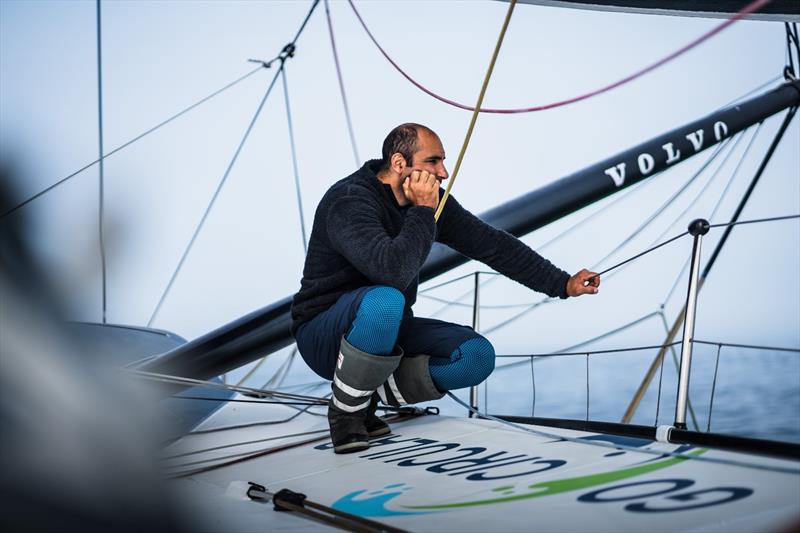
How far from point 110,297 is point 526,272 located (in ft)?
4.10

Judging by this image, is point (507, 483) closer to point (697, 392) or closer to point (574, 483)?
point (574, 483)

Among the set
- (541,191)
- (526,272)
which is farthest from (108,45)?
(526,272)

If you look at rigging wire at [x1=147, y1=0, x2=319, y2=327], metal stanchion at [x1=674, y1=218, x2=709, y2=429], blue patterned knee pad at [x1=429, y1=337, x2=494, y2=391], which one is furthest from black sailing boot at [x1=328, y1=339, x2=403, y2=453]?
rigging wire at [x1=147, y1=0, x2=319, y2=327]

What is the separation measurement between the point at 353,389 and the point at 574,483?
Result: 0.45 m

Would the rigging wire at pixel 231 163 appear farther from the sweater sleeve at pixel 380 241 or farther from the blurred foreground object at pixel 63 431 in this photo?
the blurred foreground object at pixel 63 431

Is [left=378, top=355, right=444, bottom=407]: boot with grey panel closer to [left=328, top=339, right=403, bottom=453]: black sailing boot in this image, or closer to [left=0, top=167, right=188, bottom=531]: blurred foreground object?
[left=328, top=339, right=403, bottom=453]: black sailing boot

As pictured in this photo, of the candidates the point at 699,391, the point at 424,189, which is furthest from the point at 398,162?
the point at 699,391

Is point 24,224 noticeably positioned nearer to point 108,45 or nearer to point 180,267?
point 108,45

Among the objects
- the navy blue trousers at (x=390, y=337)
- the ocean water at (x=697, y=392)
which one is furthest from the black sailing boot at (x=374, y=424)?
the ocean water at (x=697, y=392)

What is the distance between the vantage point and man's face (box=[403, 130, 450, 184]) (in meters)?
1.40

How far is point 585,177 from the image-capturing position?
1.96 m

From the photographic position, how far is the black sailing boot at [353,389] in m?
1.24

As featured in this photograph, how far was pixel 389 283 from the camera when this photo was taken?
49.4 inches

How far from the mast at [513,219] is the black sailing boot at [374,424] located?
0.36 m
